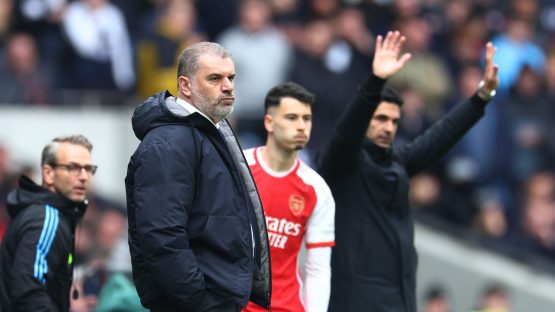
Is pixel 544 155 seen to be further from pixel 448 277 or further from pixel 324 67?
pixel 324 67

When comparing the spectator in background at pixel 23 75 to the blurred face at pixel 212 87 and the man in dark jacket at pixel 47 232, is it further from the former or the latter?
the blurred face at pixel 212 87

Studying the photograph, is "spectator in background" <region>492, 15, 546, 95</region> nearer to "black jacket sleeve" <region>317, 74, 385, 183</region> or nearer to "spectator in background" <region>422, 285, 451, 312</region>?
"spectator in background" <region>422, 285, 451, 312</region>

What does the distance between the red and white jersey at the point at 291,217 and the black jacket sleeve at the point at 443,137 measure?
1057 millimetres

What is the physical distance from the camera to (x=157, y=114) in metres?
6.40

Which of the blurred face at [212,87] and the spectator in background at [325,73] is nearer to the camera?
the blurred face at [212,87]

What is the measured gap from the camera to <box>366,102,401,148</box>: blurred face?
8.19 metres

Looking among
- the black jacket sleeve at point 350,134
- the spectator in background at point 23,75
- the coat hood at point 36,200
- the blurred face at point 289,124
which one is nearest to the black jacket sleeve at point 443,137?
the black jacket sleeve at point 350,134

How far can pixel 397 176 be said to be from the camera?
8.16 m

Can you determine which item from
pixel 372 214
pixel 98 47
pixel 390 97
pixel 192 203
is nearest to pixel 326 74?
pixel 98 47

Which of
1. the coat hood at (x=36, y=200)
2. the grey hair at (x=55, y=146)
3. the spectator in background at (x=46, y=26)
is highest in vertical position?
the spectator in background at (x=46, y=26)

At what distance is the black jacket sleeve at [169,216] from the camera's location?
6.07 meters

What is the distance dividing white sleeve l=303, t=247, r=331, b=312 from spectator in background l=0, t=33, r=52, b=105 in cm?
665

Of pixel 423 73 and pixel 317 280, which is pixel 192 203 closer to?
pixel 317 280

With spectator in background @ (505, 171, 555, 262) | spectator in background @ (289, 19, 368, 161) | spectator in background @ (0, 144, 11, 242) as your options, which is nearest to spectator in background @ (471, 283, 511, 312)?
spectator in background @ (505, 171, 555, 262)
